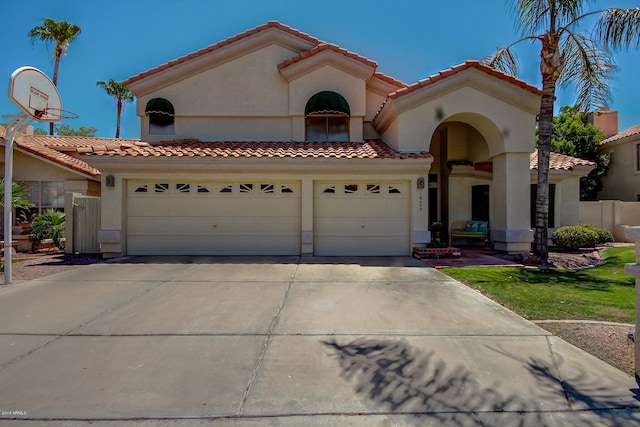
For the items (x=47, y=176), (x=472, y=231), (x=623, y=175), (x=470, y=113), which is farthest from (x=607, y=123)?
(x=47, y=176)

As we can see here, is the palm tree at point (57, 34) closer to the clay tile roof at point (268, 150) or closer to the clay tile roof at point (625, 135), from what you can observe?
the clay tile roof at point (268, 150)

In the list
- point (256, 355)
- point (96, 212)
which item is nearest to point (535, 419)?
point (256, 355)

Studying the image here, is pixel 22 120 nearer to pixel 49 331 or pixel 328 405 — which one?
pixel 49 331

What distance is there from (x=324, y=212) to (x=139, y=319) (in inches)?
284

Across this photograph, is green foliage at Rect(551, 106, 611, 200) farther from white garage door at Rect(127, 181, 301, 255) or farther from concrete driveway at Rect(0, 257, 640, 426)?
concrete driveway at Rect(0, 257, 640, 426)

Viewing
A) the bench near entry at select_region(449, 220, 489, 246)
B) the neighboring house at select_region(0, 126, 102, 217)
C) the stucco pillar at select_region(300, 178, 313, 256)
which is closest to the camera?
the stucco pillar at select_region(300, 178, 313, 256)

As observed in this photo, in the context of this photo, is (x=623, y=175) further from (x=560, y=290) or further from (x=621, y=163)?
(x=560, y=290)

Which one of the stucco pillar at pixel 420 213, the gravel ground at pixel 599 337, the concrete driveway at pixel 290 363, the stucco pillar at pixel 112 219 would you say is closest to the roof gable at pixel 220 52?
the stucco pillar at pixel 112 219

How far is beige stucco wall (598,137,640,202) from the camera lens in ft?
72.4

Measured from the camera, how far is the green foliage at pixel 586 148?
23.9 metres

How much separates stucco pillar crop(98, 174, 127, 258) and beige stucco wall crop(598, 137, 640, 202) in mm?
27595

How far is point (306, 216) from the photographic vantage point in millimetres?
11836

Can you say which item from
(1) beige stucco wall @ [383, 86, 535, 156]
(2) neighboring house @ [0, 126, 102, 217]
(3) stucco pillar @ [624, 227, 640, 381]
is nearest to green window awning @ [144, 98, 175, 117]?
(2) neighboring house @ [0, 126, 102, 217]

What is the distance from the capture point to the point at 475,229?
14.1 metres
